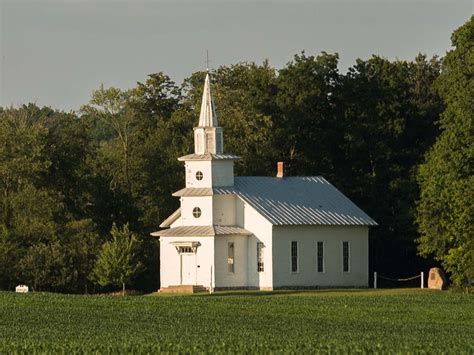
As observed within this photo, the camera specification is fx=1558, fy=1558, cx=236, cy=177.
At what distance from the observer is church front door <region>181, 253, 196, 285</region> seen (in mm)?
80875

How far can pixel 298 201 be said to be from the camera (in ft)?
273

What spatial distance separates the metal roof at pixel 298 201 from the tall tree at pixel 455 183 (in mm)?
4185

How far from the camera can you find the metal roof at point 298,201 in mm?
81438

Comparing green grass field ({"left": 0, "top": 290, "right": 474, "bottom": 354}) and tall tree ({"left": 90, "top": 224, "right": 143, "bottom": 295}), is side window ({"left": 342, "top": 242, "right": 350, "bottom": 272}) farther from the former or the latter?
tall tree ({"left": 90, "top": 224, "right": 143, "bottom": 295})

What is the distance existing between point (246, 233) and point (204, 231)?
2.25 meters

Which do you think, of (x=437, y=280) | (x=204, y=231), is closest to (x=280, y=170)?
(x=204, y=231)

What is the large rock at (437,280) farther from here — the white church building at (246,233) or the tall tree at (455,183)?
the white church building at (246,233)

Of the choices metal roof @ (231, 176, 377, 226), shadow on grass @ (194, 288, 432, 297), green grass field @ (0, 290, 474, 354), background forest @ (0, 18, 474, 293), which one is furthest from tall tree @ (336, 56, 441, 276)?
green grass field @ (0, 290, 474, 354)

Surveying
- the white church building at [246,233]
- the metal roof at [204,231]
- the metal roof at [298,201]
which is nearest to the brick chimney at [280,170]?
the metal roof at [298,201]

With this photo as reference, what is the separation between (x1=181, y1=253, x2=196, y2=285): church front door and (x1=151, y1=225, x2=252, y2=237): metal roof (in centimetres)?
118

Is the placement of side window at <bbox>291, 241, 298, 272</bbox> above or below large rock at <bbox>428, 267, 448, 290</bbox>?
above

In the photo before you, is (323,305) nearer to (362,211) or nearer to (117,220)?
(362,211)

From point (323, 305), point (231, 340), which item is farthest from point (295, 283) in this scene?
point (231, 340)

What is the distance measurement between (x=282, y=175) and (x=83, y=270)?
1206 centimetres
